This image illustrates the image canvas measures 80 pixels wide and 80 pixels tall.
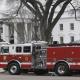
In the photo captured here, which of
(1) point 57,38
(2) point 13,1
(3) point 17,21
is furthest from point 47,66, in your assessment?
(1) point 57,38

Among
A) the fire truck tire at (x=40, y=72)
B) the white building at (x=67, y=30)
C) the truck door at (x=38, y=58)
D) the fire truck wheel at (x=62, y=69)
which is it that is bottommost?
the fire truck tire at (x=40, y=72)

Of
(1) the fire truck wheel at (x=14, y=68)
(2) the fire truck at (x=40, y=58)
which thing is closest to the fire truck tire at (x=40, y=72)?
(2) the fire truck at (x=40, y=58)

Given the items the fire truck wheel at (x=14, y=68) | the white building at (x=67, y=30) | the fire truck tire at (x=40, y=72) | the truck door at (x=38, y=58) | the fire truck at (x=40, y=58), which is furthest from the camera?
the white building at (x=67, y=30)

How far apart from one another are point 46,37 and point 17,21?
22632 mm

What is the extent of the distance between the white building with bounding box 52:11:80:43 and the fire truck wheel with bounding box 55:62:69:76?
61078mm

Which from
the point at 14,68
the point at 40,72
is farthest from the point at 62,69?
the point at 14,68

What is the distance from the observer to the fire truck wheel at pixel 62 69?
29.3 metres

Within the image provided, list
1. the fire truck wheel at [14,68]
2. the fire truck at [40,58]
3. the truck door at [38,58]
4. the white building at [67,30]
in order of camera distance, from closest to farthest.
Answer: the fire truck at [40,58], the truck door at [38,58], the fire truck wheel at [14,68], the white building at [67,30]

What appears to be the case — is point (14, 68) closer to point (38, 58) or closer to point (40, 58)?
point (38, 58)

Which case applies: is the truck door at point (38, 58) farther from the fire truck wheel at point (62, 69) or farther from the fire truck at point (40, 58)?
the fire truck wheel at point (62, 69)

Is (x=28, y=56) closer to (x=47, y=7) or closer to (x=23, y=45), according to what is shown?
(x=23, y=45)

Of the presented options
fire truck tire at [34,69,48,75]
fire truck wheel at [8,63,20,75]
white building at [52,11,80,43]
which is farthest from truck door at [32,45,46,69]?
white building at [52,11,80,43]

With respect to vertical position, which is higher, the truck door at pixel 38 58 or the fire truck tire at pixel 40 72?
the truck door at pixel 38 58

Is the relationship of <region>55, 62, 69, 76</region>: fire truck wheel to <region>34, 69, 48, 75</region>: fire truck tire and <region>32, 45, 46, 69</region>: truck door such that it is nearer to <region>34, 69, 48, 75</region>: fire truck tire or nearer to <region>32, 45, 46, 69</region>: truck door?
<region>32, 45, 46, 69</region>: truck door
